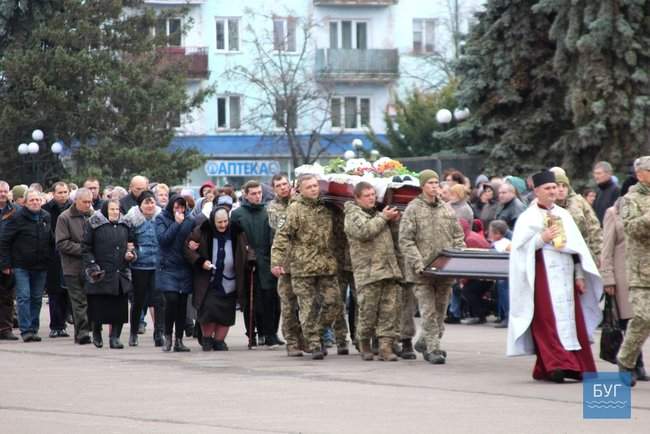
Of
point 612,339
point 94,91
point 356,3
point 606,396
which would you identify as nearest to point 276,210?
point 612,339

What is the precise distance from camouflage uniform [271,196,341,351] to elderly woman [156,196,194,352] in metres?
1.54

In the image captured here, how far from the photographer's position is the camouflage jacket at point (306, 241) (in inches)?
666

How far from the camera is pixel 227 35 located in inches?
2520

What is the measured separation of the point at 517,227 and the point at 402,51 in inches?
2035

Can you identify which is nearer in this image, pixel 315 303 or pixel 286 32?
pixel 315 303

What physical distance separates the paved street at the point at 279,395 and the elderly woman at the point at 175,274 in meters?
0.40

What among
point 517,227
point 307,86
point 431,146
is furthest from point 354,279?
point 307,86

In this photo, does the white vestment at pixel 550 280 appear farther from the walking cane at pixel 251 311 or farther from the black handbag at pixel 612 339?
the walking cane at pixel 251 311

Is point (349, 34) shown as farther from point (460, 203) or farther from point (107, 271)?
point (107, 271)

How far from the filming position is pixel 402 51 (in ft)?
216

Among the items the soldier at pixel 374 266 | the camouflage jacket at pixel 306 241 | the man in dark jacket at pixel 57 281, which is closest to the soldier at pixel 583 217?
the soldier at pixel 374 266

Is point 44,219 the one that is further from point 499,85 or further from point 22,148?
point 22,148

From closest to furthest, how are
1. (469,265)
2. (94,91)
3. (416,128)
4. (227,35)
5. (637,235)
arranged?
1. (637,235)
2. (469,265)
3. (416,128)
4. (94,91)
5. (227,35)

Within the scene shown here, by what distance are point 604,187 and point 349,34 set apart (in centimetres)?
4523
